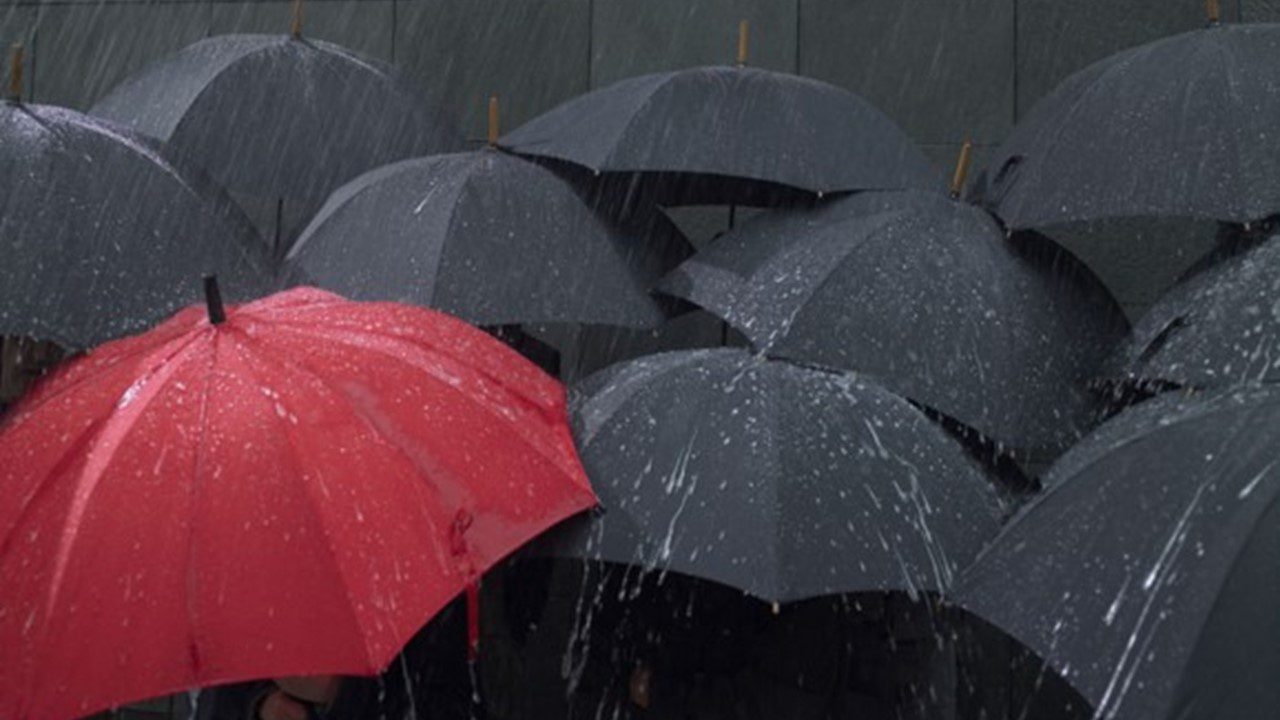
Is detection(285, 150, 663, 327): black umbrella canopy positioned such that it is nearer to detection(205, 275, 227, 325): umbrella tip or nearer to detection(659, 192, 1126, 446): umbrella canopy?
detection(659, 192, 1126, 446): umbrella canopy

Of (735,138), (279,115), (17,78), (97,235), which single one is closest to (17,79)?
(17,78)

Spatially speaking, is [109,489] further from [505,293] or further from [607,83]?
[607,83]

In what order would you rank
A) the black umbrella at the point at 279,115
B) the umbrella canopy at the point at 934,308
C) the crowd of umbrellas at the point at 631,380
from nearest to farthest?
the crowd of umbrellas at the point at 631,380 < the umbrella canopy at the point at 934,308 < the black umbrella at the point at 279,115

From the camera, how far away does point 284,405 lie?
4.60 meters

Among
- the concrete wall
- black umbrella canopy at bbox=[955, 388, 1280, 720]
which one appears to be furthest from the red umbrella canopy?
the concrete wall

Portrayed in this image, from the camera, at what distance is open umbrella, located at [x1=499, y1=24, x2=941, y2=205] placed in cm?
651

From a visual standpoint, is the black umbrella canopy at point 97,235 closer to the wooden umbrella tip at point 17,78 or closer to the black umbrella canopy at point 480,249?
the wooden umbrella tip at point 17,78

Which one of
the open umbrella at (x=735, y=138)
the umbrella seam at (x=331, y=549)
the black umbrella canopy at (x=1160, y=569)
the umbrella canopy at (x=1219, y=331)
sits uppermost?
the open umbrella at (x=735, y=138)

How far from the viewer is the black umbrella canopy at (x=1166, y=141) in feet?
19.5

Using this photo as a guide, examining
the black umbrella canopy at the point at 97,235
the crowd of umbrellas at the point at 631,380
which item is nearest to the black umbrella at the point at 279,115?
the crowd of umbrellas at the point at 631,380

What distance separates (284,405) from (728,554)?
112 cm

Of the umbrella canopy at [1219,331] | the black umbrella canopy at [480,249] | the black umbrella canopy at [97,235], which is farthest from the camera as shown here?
the black umbrella canopy at [480,249]

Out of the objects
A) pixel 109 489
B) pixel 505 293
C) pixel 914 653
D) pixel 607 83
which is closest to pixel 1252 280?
pixel 914 653

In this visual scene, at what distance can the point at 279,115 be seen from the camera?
727 cm
